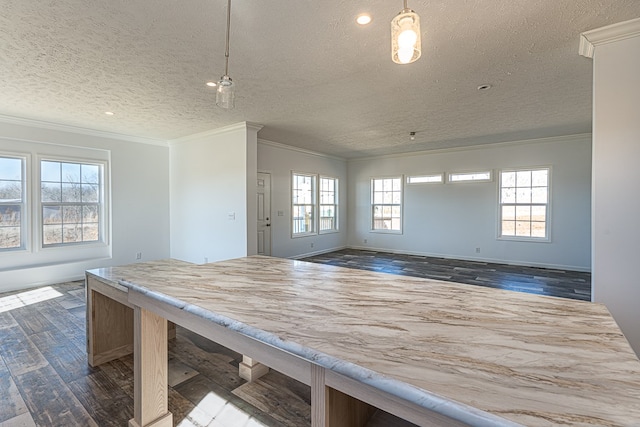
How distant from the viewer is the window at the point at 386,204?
775 cm

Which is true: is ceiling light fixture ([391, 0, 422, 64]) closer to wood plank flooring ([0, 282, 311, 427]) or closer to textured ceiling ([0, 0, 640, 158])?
textured ceiling ([0, 0, 640, 158])

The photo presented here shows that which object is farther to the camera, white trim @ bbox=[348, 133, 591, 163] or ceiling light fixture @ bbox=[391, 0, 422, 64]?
white trim @ bbox=[348, 133, 591, 163]

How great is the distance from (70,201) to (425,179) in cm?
712

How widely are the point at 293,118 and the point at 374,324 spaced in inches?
156

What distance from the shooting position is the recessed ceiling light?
6.64ft

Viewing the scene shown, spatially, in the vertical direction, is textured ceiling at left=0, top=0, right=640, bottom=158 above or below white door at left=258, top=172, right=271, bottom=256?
above

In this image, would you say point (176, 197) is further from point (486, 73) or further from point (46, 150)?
point (486, 73)

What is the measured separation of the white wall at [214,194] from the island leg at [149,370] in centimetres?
311

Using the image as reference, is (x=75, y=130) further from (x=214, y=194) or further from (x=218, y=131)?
(x=214, y=194)

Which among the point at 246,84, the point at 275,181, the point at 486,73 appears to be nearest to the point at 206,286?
the point at 246,84

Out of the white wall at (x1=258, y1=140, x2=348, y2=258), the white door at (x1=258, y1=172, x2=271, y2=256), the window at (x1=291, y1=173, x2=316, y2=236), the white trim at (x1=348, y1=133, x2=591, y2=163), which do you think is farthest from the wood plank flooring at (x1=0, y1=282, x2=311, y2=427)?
the white trim at (x1=348, y1=133, x2=591, y2=163)

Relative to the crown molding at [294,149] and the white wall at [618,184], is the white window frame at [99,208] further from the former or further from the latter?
the white wall at [618,184]

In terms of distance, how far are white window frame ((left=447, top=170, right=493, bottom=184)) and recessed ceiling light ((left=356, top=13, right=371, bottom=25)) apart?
5517 millimetres

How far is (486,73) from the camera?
295 centimetres
